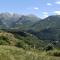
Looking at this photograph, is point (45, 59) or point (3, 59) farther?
point (45, 59)

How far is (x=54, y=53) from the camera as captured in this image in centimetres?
1313

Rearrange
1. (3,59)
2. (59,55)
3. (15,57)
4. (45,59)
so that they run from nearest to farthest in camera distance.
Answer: (3,59) < (15,57) < (45,59) < (59,55)

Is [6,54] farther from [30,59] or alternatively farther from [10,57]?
[30,59]

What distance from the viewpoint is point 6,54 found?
28.4ft

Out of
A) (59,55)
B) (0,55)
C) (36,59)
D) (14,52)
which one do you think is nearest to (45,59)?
(36,59)

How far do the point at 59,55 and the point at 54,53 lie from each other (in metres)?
0.36

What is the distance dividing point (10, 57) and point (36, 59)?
3.64 feet

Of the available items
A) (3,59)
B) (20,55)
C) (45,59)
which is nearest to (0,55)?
(3,59)

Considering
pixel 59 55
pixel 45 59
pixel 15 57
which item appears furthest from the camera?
pixel 59 55

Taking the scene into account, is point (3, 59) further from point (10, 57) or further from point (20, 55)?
point (20, 55)

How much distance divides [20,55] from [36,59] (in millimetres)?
652

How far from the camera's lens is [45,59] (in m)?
9.29

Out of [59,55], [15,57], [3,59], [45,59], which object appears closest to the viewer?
[3,59]

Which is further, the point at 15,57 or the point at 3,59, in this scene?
the point at 15,57
